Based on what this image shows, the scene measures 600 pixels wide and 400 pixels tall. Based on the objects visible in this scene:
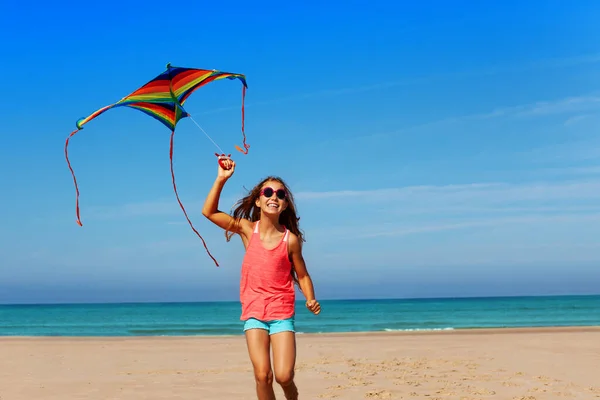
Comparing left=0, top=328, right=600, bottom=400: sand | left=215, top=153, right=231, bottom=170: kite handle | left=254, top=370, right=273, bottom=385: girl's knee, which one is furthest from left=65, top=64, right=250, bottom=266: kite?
left=0, top=328, right=600, bottom=400: sand

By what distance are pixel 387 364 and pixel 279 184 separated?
24.2 feet

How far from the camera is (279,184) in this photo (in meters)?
5.98

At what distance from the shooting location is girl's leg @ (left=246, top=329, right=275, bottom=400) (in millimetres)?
5430

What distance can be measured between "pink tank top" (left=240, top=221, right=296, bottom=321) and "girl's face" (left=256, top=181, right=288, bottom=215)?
0.26 meters

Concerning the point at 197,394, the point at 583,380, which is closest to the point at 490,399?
the point at 583,380

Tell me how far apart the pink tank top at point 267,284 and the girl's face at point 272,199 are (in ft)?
0.85

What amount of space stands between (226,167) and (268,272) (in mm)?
876

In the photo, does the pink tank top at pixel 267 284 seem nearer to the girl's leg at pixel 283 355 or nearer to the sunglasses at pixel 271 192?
the girl's leg at pixel 283 355

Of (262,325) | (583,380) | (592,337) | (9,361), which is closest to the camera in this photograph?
(262,325)

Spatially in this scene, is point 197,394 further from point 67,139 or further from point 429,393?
point 67,139

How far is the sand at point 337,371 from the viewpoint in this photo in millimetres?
9273

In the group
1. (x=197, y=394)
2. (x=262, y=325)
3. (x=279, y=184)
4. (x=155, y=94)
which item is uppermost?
(x=155, y=94)

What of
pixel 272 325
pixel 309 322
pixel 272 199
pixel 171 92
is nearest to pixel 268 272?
pixel 272 325

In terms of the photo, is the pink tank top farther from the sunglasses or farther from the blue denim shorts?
the sunglasses
